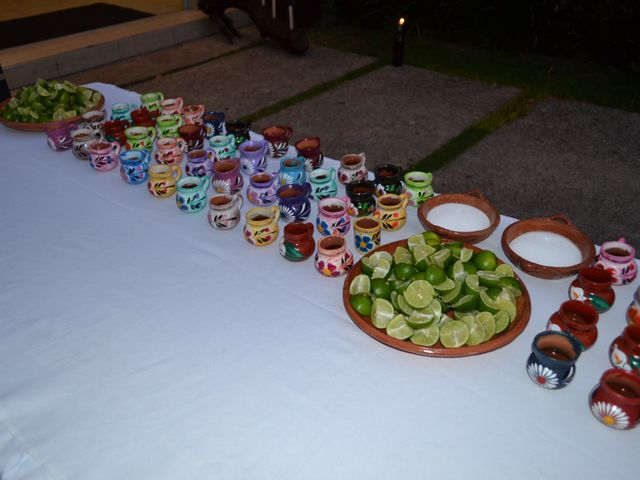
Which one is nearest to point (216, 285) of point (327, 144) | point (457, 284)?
point (457, 284)

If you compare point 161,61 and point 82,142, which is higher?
point 82,142

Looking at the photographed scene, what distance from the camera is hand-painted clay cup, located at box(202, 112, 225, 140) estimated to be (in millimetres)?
1811

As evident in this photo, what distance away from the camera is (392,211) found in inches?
53.6

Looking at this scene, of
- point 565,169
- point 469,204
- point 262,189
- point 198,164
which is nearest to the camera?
point 469,204

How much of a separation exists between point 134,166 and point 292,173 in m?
0.47

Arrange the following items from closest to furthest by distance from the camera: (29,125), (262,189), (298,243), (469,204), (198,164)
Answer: (298,243) → (469,204) → (262,189) → (198,164) → (29,125)

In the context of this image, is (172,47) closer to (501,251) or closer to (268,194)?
(268,194)

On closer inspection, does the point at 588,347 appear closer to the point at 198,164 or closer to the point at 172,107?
the point at 198,164

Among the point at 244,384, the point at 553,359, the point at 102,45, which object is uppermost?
the point at 553,359

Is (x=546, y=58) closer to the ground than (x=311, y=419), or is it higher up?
closer to the ground

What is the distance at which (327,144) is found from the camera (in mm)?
3371

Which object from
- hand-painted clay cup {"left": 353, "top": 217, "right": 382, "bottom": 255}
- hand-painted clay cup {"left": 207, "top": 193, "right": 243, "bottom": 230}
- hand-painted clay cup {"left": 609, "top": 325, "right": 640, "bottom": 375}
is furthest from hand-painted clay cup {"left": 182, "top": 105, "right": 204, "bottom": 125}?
hand-painted clay cup {"left": 609, "top": 325, "right": 640, "bottom": 375}

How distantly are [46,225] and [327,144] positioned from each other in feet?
6.80

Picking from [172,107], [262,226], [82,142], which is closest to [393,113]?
[172,107]
